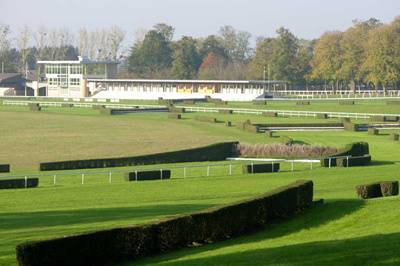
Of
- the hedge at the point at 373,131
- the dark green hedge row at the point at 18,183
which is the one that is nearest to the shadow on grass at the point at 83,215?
the dark green hedge row at the point at 18,183

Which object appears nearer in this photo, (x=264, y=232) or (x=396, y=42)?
(x=264, y=232)

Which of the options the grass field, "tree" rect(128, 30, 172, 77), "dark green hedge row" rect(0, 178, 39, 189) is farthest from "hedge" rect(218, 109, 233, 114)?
"tree" rect(128, 30, 172, 77)

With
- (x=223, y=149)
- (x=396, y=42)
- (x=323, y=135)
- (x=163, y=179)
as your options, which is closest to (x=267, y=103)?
(x=396, y=42)

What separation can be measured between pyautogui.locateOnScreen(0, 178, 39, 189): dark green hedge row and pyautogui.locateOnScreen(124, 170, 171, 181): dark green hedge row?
3946 mm

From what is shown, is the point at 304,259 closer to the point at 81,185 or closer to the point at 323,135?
the point at 81,185

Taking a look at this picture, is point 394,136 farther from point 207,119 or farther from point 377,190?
point 377,190

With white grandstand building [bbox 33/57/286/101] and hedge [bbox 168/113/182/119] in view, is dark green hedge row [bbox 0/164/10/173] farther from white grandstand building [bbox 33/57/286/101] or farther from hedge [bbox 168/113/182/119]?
white grandstand building [bbox 33/57/286/101]

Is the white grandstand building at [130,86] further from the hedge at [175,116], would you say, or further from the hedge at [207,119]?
the hedge at [207,119]

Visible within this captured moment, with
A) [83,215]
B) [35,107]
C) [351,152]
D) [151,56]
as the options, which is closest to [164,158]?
[351,152]

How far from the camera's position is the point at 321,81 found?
472 feet

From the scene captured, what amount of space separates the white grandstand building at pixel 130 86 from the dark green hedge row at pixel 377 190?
8937cm

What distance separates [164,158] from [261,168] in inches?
261

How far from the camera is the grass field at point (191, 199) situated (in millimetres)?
15820

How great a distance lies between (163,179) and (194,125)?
3138 centimetres
